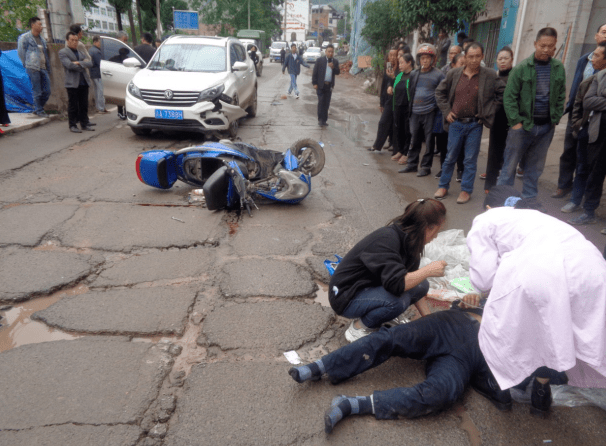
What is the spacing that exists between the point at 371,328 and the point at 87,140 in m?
7.57

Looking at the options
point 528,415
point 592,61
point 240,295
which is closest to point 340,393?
point 528,415

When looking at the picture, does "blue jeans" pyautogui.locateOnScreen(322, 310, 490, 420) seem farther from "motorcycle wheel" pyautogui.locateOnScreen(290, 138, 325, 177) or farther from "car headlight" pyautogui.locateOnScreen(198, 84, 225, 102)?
"car headlight" pyautogui.locateOnScreen(198, 84, 225, 102)

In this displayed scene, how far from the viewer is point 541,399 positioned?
2.55 m

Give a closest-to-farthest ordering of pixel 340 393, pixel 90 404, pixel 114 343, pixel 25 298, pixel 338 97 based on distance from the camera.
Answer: pixel 90 404
pixel 340 393
pixel 114 343
pixel 25 298
pixel 338 97

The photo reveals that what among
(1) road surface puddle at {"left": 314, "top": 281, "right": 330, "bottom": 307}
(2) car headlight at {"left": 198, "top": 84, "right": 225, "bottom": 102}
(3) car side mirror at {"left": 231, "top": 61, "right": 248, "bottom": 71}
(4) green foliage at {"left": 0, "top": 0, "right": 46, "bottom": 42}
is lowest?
(1) road surface puddle at {"left": 314, "top": 281, "right": 330, "bottom": 307}

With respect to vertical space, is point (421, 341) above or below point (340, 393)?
above

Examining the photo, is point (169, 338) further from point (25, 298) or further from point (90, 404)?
point (25, 298)

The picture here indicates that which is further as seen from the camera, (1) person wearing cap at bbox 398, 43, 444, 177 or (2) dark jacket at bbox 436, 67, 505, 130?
(1) person wearing cap at bbox 398, 43, 444, 177

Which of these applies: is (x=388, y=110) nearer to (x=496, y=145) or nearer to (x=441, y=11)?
(x=496, y=145)

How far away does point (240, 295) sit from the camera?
3607 millimetres

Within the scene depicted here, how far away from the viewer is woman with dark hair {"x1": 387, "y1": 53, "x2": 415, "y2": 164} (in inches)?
290

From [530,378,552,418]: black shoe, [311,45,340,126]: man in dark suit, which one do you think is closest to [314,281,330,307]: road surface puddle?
[530,378,552,418]: black shoe

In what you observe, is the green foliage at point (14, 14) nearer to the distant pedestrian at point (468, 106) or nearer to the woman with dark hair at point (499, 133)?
the distant pedestrian at point (468, 106)

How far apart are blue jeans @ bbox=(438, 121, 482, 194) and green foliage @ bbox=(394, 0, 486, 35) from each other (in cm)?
761
